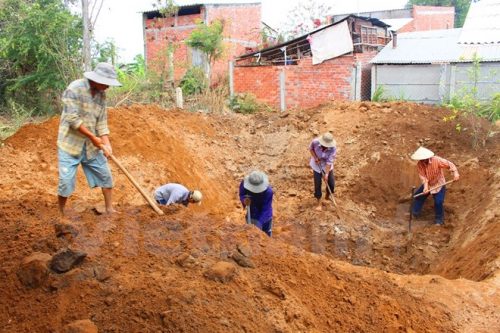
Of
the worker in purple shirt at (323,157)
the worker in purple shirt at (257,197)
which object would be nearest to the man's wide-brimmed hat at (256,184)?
the worker in purple shirt at (257,197)

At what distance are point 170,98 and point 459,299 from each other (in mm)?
11257

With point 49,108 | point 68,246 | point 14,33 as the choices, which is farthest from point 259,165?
point 68,246

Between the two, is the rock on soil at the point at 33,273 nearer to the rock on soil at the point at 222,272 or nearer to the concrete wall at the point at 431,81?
the rock on soil at the point at 222,272

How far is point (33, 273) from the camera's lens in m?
3.59

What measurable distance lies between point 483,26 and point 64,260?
31.4 feet

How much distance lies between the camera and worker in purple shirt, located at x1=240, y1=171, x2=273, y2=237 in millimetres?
5746

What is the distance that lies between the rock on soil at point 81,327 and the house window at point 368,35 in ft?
46.6

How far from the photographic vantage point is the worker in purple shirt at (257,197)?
5746 millimetres

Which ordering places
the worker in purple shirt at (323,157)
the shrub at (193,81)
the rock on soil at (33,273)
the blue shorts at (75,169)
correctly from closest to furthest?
the rock on soil at (33,273) → the blue shorts at (75,169) → the worker in purple shirt at (323,157) → the shrub at (193,81)

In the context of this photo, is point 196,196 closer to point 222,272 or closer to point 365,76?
point 222,272

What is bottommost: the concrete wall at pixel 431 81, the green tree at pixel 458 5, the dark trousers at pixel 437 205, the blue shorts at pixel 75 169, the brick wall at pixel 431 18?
the dark trousers at pixel 437 205

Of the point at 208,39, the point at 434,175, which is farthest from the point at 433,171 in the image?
the point at 208,39

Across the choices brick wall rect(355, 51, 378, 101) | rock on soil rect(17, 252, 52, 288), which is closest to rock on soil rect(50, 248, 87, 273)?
rock on soil rect(17, 252, 52, 288)

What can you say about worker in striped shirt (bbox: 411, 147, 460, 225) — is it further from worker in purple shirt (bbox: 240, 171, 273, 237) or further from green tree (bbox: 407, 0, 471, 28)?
green tree (bbox: 407, 0, 471, 28)
